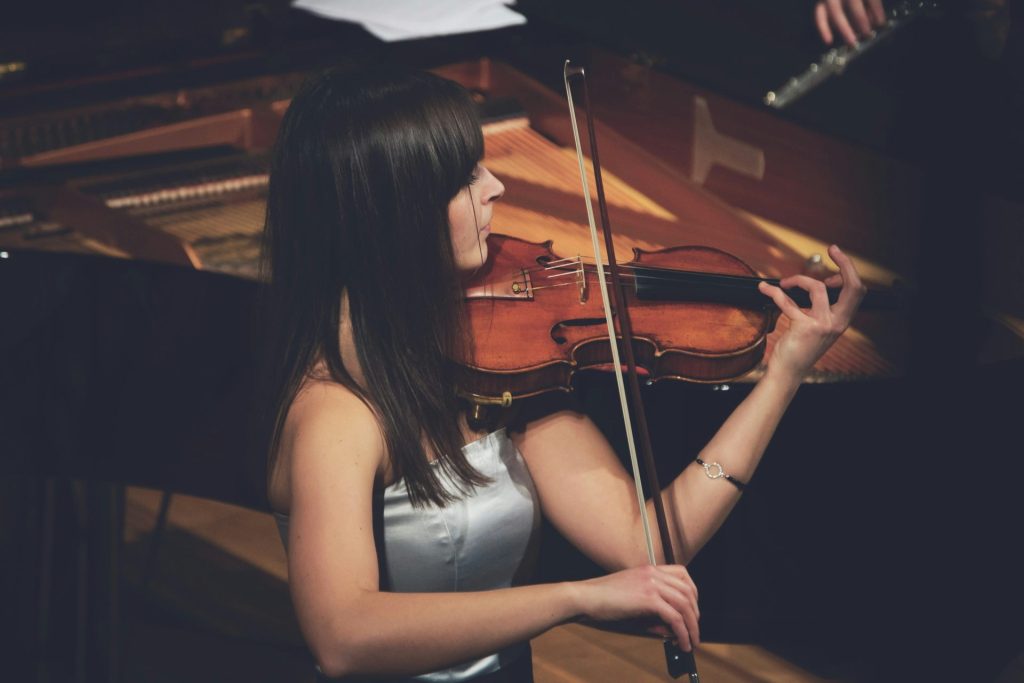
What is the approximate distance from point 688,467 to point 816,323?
0.78ft

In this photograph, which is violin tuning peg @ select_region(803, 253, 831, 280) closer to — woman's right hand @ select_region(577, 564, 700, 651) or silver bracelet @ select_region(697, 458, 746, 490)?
silver bracelet @ select_region(697, 458, 746, 490)

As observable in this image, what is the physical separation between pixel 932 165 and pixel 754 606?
3.34 feet

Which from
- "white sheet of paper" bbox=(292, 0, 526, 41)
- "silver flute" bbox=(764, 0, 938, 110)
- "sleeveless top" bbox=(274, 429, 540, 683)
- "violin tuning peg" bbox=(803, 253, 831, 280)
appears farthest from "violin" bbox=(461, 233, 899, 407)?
"white sheet of paper" bbox=(292, 0, 526, 41)

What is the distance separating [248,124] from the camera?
295 centimetres

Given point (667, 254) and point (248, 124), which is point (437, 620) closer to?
point (667, 254)

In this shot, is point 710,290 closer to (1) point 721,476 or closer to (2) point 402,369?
(1) point 721,476

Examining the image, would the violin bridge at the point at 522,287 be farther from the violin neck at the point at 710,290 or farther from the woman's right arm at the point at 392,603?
the woman's right arm at the point at 392,603

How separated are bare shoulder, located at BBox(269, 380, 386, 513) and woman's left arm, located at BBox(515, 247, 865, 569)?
0.27 meters

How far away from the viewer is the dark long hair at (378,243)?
4.39 feet

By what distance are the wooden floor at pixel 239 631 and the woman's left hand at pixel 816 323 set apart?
4.34 feet

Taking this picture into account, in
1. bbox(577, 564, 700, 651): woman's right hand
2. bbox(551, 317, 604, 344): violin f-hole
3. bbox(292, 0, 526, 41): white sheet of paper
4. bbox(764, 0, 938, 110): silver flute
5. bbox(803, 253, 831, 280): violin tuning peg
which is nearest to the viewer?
bbox(577, 564, 700, 651): woman's right hand

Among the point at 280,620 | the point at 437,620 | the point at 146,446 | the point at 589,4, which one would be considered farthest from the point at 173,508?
the point at 437,620

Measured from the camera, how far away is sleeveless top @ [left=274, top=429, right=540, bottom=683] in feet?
4.72

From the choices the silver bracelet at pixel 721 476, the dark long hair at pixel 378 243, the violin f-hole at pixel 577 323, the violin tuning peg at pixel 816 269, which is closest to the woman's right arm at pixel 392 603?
the dark long hair at pixel 378 243
